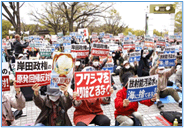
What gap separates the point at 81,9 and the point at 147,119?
19613 millimetres

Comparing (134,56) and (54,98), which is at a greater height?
(134,56)

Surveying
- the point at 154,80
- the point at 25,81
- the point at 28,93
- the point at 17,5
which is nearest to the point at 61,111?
the point at 25,81

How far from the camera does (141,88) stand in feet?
11.3

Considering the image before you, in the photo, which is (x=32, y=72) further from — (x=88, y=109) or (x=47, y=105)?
(x=88, y=109)

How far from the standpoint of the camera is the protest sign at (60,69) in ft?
10.4

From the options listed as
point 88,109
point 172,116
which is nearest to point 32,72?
point 88,109

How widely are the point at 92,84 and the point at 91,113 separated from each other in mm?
676

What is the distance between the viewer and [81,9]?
2245 cm

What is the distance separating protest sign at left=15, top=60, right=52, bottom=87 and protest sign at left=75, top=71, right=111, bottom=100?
55 cm

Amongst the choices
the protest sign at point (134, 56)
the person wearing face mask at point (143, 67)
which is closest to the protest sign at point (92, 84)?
the protest sign at point (134, 56)

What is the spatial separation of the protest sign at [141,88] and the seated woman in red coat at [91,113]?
0.46m

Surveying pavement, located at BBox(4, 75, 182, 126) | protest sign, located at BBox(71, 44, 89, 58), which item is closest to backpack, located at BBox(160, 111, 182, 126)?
pavement, located at BBox(4, 75, 182, 126)

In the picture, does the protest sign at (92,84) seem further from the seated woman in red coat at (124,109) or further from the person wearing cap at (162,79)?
the person wearing cap at (162,79)

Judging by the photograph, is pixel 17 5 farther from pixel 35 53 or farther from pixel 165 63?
pixel 165 63
